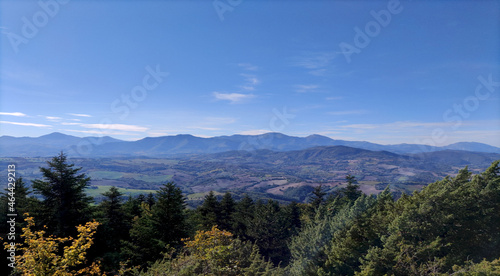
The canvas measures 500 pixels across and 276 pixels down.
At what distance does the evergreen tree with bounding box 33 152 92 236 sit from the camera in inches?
699

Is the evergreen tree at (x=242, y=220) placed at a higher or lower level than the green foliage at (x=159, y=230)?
lower

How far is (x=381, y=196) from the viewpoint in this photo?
74.1ft

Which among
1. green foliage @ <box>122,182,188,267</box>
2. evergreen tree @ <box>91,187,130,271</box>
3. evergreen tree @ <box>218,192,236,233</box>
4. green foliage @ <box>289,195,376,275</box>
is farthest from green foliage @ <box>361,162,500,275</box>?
evergreen tree @ <box>218,192,236,233</box>

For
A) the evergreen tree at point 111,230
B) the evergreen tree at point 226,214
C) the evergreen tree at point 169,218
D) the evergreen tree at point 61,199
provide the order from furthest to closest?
1. the evergreen tree at point 226,214
2. the evergreen tree at point 169,218
3. the evergreen tree at point 111,230
4. the evergreen tree at point 61,199

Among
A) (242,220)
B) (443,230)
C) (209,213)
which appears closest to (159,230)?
(209,213)

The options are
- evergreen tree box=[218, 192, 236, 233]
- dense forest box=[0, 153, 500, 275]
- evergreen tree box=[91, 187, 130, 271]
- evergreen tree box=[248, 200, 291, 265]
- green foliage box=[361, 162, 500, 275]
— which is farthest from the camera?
evergreen tree box=[218, 192, 236, 233]

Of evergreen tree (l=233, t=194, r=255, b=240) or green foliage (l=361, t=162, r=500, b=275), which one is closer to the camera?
green foliage (l=361, t=162, r=500, b=275)

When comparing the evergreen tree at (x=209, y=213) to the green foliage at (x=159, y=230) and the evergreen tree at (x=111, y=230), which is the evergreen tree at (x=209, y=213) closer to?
the evergreen tree at (x=111, y=230)

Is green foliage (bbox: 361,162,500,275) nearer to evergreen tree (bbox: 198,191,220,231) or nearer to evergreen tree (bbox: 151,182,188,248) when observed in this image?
evergreen tree (bbox: 151,182,188,248)

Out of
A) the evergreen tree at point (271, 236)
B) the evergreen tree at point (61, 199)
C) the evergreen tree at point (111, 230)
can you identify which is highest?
the evergreen tree at point (61, 199)

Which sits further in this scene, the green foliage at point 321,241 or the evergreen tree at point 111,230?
the evergreen tree at point 111,230

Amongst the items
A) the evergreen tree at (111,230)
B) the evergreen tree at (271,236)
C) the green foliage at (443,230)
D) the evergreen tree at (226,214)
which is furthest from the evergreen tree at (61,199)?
the evergreen tree at (271,236)

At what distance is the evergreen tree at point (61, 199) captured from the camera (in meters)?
17.8

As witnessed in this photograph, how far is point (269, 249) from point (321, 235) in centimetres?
1800
